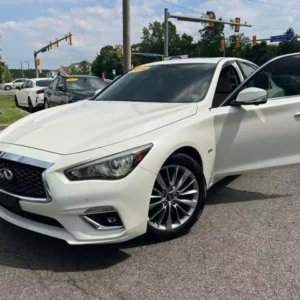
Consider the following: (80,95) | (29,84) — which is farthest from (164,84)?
(29,84)

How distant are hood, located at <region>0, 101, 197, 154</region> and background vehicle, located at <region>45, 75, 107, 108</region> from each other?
756 cm

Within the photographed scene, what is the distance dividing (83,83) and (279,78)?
8.99m

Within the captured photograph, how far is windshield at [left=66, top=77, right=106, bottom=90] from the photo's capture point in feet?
40.9

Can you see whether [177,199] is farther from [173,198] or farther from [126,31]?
[126,31]

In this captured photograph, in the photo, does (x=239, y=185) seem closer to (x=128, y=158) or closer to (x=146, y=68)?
(x=146, y=68)

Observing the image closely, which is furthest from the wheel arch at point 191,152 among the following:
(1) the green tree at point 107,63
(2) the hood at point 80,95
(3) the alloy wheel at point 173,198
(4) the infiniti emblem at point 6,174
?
(1) the green tree at point 107,63

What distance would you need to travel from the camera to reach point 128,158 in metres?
3.00

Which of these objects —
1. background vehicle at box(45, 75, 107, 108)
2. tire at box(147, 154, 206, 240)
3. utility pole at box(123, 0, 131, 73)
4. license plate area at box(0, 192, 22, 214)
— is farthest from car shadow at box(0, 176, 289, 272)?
utility pole at box(123, 0, 131, 73)

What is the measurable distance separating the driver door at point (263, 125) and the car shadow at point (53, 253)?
1.26 metres

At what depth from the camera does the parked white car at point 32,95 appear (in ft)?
53.7

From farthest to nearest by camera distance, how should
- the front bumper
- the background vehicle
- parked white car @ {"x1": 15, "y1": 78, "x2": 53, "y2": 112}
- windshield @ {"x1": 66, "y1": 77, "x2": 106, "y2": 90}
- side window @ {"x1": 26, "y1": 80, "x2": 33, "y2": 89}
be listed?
side window @ {"x1": 26, "y1": 80, "x2": 33, "y2": 89} → parked white car @ {"x1": 15, "y1": 78, "x2": 53, "y2": 112} → windshield @ {"x1": 66, "y1": 77, "x2": 106, "y2": 90} → the background vehicle → the front bumper

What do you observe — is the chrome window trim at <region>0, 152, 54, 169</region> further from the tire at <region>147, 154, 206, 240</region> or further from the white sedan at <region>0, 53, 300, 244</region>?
the tire at <region>147, 154, 206, 240</region>

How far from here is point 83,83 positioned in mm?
12695

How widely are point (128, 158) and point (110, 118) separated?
77 centimetres
